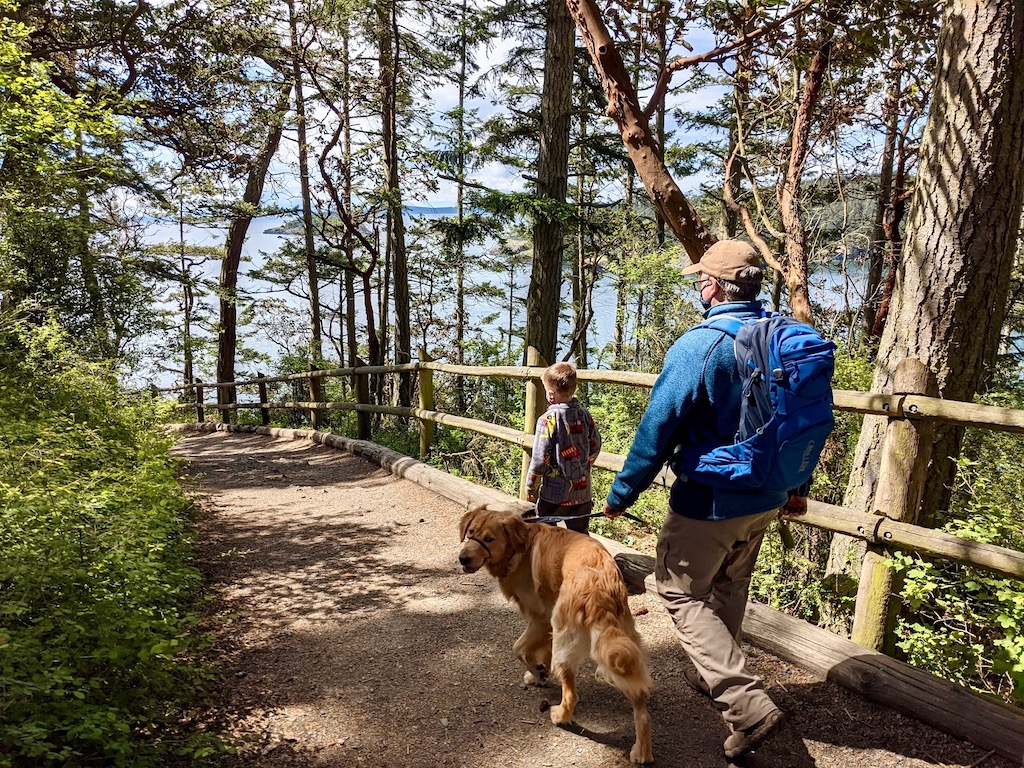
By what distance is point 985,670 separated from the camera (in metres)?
3.13

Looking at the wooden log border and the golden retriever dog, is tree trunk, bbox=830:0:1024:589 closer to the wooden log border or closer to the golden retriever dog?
the wooden log border

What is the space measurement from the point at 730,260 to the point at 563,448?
1693 millimetres

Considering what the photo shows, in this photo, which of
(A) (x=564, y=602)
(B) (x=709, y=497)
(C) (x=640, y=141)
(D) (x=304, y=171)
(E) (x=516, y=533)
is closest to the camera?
(B) (x=709, y=497)

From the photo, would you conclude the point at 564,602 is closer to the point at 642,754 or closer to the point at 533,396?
the point at 642,754

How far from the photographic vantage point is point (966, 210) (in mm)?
3533

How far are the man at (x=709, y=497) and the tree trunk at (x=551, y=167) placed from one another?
5.98 m

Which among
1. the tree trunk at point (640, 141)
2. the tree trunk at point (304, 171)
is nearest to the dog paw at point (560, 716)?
the tree trunk at point (640, 141)

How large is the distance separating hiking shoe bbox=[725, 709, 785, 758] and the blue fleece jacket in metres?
0.73

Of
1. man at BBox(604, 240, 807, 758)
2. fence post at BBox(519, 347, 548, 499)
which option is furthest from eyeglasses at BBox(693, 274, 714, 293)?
fence post at BBox(519, 347, 548, 499)

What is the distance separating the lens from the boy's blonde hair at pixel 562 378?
362 centimetres

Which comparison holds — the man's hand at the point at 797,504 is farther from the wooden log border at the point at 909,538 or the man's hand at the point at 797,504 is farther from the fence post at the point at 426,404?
the fence post at the point at 426,404

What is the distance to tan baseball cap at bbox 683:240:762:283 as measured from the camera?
2.35 metres

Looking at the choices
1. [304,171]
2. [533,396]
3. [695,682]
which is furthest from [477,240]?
[695,682]

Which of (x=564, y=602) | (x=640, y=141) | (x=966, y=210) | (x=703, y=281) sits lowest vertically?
(x=564, y=602)
